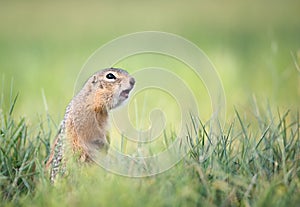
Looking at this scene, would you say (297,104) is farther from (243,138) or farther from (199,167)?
(199,167)

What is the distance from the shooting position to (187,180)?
3.75 meters

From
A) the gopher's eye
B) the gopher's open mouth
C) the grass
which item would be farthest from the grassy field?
the gopher's eye

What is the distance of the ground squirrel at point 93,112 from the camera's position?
4.64 metres

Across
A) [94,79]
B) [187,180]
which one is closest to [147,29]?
[94,79]

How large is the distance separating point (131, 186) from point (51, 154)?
1.02 metres

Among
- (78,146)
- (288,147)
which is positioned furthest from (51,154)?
(288,147)

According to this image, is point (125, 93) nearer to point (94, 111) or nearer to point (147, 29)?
point (94, 111)

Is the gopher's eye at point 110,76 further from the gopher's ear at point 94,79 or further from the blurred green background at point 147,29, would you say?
the blurred green background at point 147,29

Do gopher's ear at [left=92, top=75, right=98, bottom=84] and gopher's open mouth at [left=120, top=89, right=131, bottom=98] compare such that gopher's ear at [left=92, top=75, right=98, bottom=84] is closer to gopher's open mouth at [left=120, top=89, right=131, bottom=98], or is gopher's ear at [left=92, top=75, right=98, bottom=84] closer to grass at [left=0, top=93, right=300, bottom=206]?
gopher's open mouth at [left=120, top=89, right=131, bottom=98]

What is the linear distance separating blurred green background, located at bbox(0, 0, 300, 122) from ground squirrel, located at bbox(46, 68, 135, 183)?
40cm

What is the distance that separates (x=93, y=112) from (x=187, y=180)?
128 centimetres

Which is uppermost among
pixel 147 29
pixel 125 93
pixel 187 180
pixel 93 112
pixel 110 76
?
pixel 147 29

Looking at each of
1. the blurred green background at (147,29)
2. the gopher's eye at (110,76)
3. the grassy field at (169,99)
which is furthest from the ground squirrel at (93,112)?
the blurred green background at (147,29)

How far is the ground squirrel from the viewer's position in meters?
4.64
